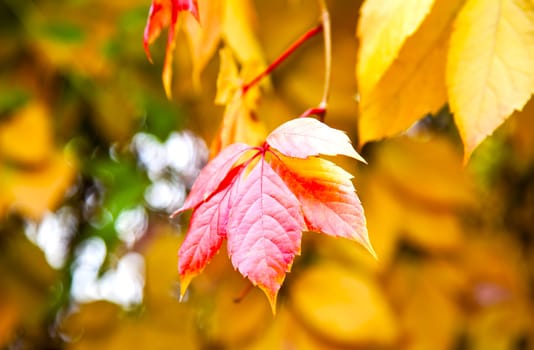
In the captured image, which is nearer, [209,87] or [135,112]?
[209,87]

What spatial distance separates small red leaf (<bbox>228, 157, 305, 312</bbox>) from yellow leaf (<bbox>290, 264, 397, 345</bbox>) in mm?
547

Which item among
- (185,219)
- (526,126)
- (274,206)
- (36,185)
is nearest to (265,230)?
(274,206)

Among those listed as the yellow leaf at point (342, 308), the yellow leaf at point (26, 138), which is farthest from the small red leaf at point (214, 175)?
the yellow leaf at point (26, 138)

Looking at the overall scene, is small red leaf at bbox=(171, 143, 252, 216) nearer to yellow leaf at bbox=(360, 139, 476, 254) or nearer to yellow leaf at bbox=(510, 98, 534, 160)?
yellow leaf at bbox=(510, 98, 534, 160)

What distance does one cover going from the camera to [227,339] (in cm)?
96

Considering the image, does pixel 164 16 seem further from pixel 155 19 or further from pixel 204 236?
pixel 204 236

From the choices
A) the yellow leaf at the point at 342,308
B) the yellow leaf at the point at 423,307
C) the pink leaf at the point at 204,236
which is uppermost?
the pink leaf at the point at 204,236

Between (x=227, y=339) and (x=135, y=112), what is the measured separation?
37 cm

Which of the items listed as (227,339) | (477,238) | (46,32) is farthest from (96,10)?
(477,238)

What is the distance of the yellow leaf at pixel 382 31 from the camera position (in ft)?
1.29

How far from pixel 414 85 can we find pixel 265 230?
0.56 feet

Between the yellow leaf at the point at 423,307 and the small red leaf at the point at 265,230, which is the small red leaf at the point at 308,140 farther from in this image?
the yellow leaf at the point at 423,307

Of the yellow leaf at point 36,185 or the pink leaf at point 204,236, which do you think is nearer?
the pink leaf at point 204,236

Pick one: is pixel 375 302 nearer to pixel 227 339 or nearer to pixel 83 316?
pixel 227 339
